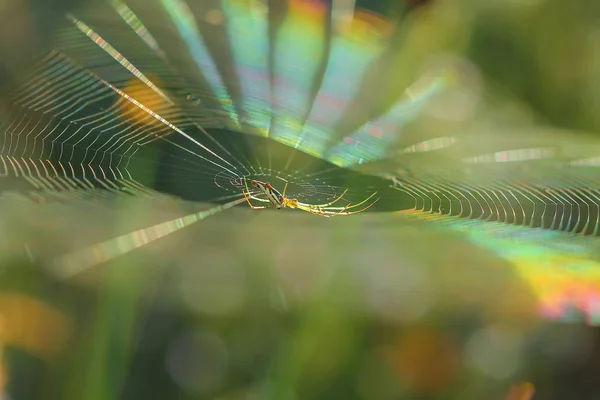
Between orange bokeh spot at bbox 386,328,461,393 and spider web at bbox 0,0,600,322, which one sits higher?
spider web at bbox 0,0,600,322

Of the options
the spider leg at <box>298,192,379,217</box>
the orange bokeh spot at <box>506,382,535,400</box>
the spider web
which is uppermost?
the spider web

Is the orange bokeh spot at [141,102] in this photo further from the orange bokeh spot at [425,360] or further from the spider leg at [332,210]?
the orange bokeh spot at [425,360]

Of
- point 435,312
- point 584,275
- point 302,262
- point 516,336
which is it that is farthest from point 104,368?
point 584,275

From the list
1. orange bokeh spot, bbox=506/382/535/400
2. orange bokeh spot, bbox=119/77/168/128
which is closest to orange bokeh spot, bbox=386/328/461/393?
orange bokeh spot, bbox=506/382/535/400

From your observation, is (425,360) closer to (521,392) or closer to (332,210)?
(521,392)

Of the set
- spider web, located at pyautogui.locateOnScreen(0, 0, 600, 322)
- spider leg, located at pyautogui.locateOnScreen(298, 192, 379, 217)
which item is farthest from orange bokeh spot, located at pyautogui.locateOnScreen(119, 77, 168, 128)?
spider leg, located at pyautogui.locateOnScreen(298, 192, 379, 217)

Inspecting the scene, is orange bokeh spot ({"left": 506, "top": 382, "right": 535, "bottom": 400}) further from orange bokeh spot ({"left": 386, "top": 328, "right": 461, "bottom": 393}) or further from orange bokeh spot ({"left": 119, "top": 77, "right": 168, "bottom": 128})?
orange bokeh spot ({"left": 119, "top": 77, "right": 168, "bottom": 128})

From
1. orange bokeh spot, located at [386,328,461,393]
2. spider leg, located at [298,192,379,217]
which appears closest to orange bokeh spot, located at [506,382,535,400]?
orange bokeh spot, located at [386,328,461,393]

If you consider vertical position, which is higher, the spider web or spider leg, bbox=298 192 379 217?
the spider web

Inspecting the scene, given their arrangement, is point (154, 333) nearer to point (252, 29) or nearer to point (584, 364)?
point (252, 29)
